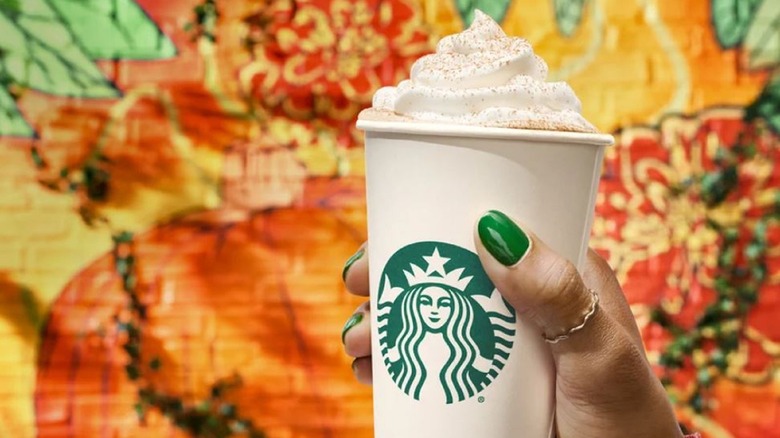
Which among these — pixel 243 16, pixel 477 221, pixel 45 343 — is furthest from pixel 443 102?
pixel 45 343

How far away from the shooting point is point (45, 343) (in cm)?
229

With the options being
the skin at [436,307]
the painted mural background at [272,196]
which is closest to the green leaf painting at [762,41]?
the painted mural background at [272,196]

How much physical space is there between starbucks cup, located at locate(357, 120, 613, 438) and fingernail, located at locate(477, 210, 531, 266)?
0.02m

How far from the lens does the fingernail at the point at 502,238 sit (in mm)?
725

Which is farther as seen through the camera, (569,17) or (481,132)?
(569,17)

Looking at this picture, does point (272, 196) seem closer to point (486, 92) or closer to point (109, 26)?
point (109, 26)

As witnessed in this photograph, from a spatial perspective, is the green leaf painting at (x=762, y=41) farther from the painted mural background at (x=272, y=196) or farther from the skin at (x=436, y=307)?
the skin at (x=436, y=307)

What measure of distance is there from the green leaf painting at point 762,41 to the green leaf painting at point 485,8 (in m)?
0.73

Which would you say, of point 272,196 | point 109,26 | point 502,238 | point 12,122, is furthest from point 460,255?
point 12,122

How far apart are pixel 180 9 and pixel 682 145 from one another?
157cm

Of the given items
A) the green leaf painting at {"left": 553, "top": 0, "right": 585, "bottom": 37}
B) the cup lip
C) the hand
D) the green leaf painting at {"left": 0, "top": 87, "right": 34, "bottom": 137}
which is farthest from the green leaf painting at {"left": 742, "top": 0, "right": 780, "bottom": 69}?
the green leaf painting at {"left": 0, "top": 87, "right": 34, "bottom": 137}

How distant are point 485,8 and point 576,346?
1669 mm

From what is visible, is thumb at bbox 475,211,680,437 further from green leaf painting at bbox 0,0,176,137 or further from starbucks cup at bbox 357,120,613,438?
green leaf painting at bbox 0,0,176,137

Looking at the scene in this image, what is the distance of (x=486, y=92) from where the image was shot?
753 millimetres
